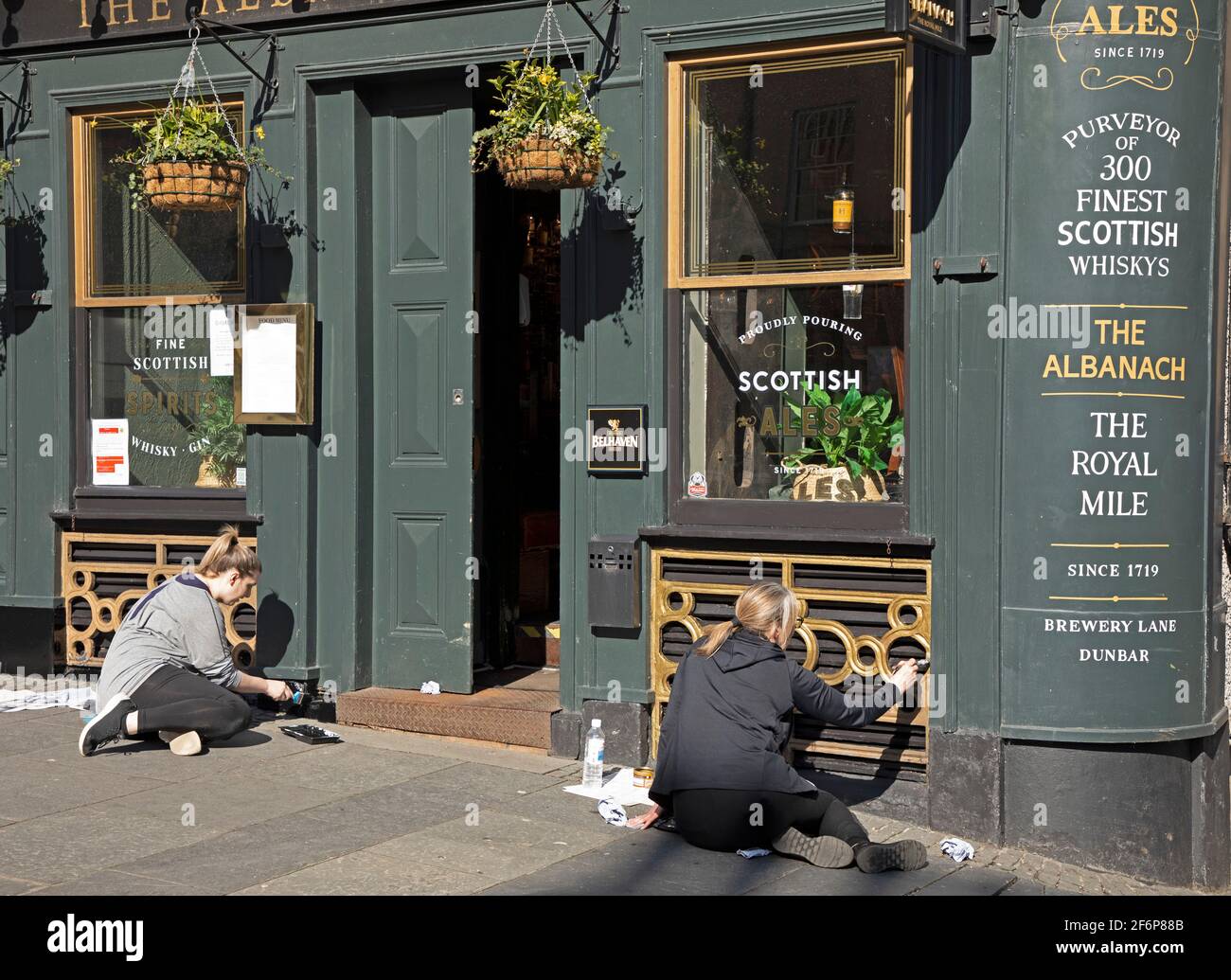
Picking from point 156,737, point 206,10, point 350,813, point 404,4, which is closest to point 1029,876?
point 350,813

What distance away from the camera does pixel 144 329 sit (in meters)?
9.68

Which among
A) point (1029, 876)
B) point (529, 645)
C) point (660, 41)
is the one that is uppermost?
point (660, 41)

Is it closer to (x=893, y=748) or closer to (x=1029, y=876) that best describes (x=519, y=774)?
(x=893, y=748)

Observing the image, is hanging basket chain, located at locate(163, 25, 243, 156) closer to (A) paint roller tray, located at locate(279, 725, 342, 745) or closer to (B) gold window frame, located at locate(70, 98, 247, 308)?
(B) gold window frame, located at locate(70, 98, 247, 308)

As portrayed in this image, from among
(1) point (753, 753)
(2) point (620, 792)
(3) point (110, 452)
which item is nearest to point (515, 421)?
(3) point (110, 452)

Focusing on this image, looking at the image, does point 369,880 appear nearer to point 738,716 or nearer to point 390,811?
point 390,811

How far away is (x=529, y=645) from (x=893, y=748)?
3.17 m

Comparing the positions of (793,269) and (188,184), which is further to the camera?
(188,184)

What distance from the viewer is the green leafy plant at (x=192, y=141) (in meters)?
8.31

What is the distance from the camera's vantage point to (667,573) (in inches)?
317

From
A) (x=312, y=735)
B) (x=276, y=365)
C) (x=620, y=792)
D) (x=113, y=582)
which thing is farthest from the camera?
(x=113, y=582)

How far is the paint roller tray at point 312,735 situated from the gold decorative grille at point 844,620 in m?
2.10

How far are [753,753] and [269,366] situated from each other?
420cm

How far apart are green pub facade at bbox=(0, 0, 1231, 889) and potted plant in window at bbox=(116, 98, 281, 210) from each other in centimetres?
55
